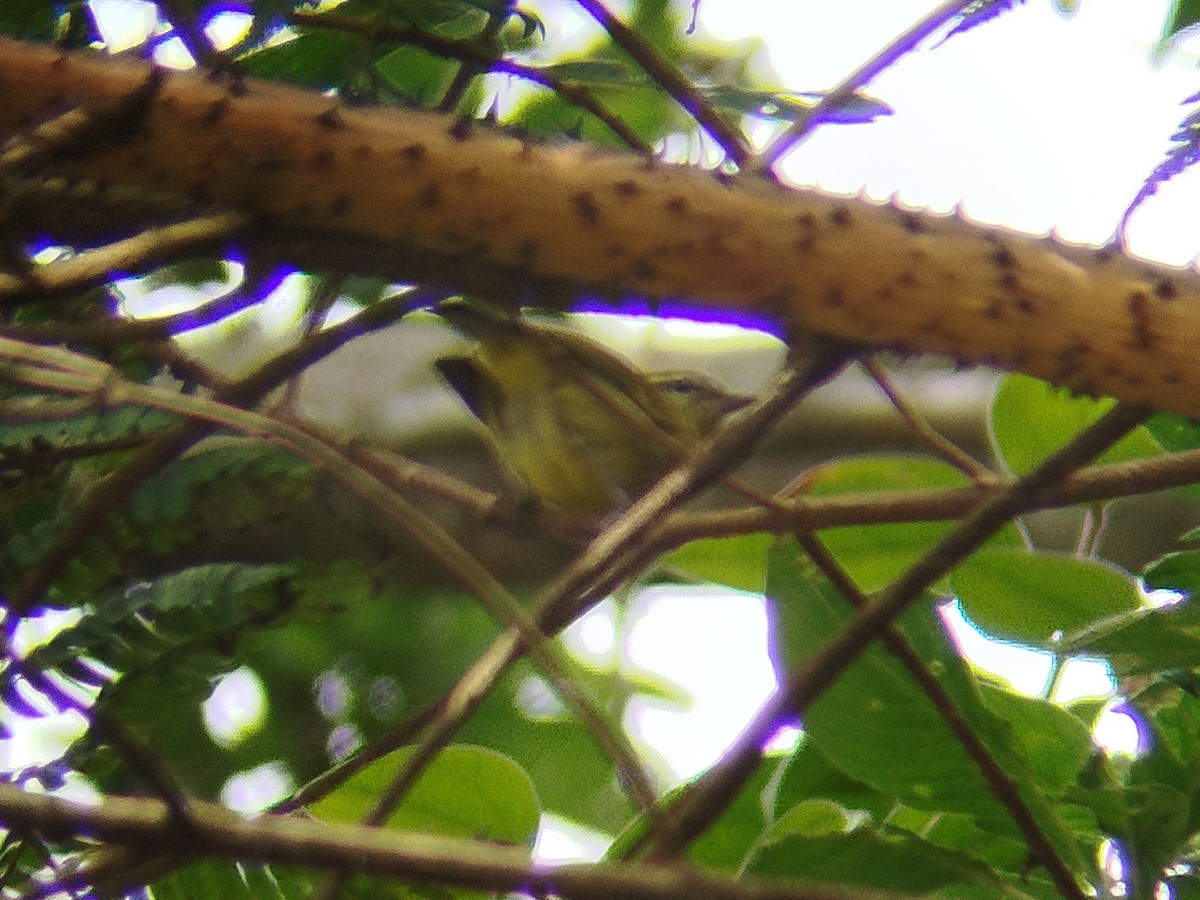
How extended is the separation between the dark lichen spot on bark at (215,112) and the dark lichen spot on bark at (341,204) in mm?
111

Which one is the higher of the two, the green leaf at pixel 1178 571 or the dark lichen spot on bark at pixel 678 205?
the dark lichen spot on bark at pixel 678 205

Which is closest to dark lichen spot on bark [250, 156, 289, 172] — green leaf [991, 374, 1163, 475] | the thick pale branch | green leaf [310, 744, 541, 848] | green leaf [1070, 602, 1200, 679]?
the thick pale branch

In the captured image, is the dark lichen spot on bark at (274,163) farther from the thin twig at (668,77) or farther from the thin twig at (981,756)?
the thin twig at (981,756)

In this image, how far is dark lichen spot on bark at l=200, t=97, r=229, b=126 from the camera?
1.20 m

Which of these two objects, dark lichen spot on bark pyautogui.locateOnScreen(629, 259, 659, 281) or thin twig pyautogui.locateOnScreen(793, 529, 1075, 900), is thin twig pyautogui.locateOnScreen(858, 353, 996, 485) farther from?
dark lichen spot on bark pyautogui.locateOnScreen(629, 259, 659, 281)

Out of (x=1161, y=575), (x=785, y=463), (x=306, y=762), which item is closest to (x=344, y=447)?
(x=1161, y=575)

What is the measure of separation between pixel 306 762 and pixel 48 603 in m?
1.65

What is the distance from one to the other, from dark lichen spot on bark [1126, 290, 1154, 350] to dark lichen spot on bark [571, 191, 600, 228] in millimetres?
440

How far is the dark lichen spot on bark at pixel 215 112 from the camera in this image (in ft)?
3.92

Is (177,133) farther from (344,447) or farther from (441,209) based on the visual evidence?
(344,447)

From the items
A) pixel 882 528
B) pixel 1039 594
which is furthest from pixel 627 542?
pixel 882 528

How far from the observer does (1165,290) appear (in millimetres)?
1202

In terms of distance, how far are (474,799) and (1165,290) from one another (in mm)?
962

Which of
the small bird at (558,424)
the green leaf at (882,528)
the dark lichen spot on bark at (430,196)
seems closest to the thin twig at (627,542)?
the dark lichen spot on bark at (430,196)
